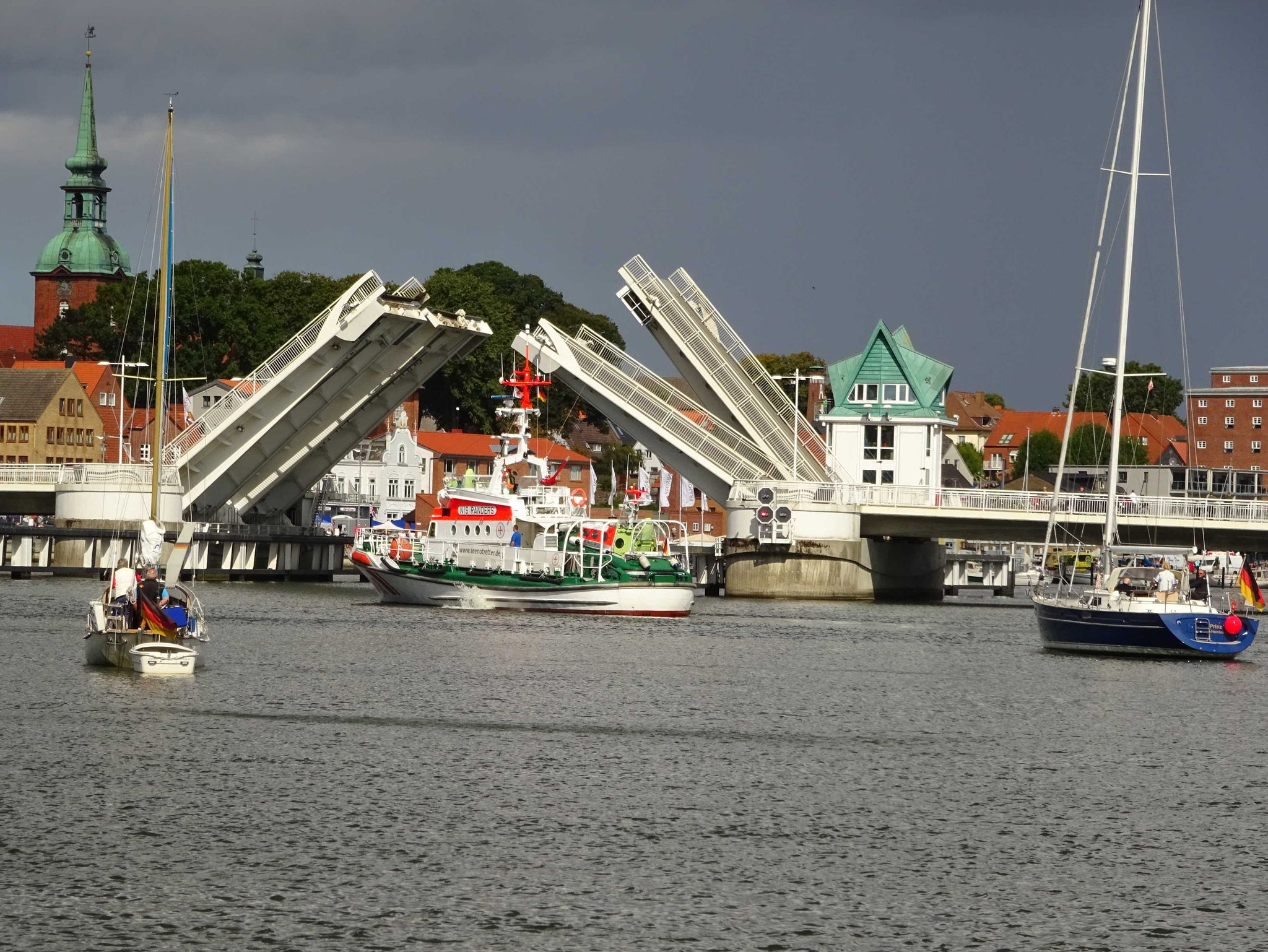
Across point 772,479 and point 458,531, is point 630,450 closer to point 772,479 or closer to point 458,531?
point 772,479

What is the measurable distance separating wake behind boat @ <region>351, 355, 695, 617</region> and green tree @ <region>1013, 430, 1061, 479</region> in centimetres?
6226

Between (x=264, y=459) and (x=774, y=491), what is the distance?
1232 centimetres

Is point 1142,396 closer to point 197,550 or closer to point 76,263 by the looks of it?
point 76,263

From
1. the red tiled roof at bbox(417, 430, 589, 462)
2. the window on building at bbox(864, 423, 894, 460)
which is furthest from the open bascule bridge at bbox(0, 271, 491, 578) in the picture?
the red tiled roof at bbox(417, 430, 589, 462)

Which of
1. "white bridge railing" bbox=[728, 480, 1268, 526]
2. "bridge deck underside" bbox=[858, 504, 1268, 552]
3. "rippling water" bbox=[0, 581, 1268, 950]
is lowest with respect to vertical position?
"rippling water" bbox=[0, 581, 1268, 950]

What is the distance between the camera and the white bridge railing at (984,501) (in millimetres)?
47625

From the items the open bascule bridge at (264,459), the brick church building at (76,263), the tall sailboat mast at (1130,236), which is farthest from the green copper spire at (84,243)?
the tall sailboat mast at (1130,236)

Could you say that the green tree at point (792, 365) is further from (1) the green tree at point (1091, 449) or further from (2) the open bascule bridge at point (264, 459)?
(2) the open bascule bridge at point (264, 459)

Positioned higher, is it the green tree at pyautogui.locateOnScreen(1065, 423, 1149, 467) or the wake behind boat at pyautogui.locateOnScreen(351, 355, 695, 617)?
the green tree at pyautogui.locateOnScreen(1065, 423, 1149, 467)

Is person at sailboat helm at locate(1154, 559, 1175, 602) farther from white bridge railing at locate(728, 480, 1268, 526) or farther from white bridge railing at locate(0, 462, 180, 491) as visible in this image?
white bridge railing at locate(0, 462, 180, 491)

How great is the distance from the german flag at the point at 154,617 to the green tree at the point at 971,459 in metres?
78.5

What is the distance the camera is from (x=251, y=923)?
13062 millimetres

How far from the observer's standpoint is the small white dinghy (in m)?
26.5

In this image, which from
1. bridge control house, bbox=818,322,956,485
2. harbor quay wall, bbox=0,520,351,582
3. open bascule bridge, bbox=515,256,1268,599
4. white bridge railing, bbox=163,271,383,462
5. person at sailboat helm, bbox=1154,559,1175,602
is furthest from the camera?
bridge control house, bbox=818,322,956,485
